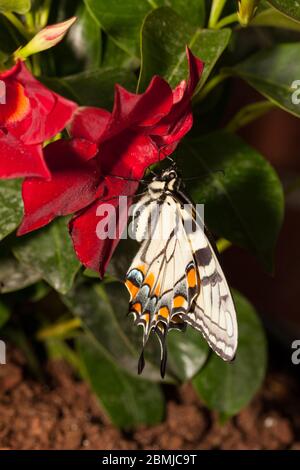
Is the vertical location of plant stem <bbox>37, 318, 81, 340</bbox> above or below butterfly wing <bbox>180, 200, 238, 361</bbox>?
below

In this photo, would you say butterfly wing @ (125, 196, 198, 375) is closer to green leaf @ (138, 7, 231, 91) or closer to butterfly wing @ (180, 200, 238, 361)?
butterfly wing @ (180, 200, 238, 361)

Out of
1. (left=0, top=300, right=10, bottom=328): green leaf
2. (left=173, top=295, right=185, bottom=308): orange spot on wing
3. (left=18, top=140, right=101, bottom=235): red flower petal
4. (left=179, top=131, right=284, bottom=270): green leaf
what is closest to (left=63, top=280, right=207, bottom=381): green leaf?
(left=0, top=300, right=10, bottom=328): green leaf

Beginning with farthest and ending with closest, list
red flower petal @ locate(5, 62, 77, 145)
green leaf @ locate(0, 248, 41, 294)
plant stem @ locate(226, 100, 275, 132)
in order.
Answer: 1. plant stem @ locate(226, 100, 275, 132)
2. green leaf @ locate(0, 248, 41, 294)
3. red flower petal @ locate(5, 62, 77, 145)

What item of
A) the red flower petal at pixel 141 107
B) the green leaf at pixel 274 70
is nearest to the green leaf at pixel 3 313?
the green leaf at pixel 274 70

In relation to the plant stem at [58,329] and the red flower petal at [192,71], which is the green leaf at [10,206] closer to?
the red flower petal at [192,71]

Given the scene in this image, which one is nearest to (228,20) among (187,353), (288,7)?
(288,7)
